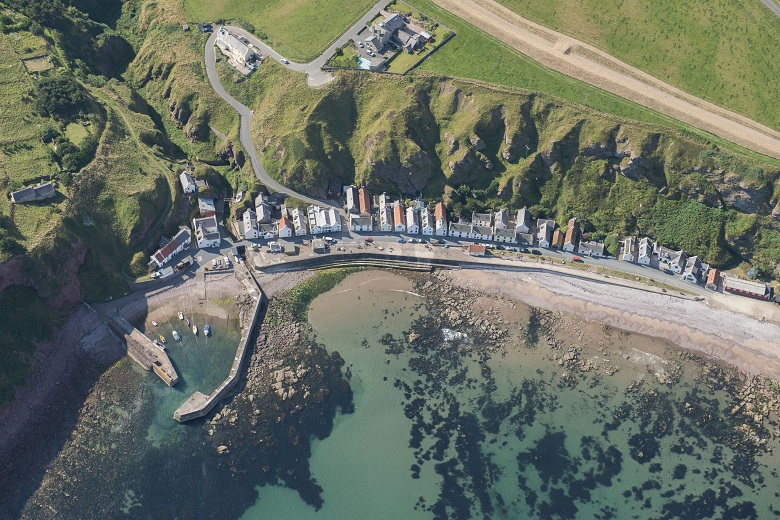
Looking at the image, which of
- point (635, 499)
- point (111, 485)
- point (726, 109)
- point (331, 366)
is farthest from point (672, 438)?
point (111, 485)

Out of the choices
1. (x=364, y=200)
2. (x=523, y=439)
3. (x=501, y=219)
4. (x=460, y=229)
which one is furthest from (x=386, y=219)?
(x=523, y=439)

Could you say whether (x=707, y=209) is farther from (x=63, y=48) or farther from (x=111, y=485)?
(x=63, y=48)

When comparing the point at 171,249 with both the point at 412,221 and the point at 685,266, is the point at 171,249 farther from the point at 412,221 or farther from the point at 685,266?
the point at 685,266

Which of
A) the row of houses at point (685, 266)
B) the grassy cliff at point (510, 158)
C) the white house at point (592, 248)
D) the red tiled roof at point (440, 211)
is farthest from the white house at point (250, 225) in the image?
the row of houses at point (685, 266)

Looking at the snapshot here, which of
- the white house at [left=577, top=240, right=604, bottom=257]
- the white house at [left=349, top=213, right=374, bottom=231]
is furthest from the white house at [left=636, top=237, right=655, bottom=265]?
the white house at [left=349, top=213, right=374, bottom=231]

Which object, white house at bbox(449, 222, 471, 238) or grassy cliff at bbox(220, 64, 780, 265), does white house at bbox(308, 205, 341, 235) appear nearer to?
grassy cliff at bbox(220, 64, 780, 265)

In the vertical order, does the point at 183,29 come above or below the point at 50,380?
above
